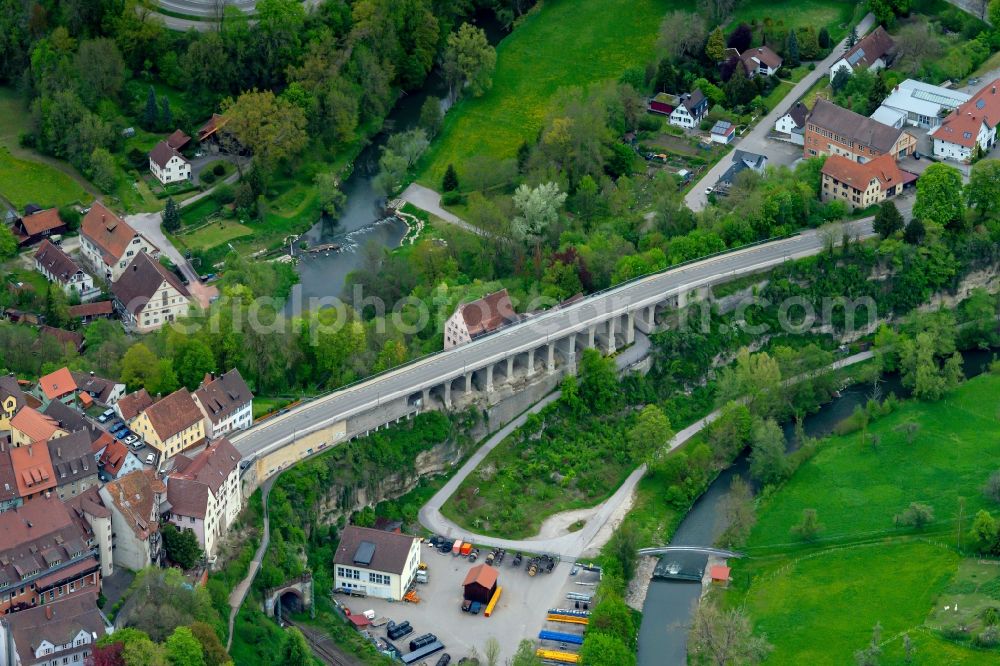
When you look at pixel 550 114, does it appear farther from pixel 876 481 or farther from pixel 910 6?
pixel 876 481

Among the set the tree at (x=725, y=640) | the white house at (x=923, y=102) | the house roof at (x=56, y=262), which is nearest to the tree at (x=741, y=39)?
the white house at (x=923, y=102)

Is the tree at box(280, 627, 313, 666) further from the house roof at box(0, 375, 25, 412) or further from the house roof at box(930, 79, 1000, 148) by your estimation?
the house roof at box(930, 79, 1000, 148)

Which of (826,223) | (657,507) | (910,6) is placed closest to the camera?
(657,507)

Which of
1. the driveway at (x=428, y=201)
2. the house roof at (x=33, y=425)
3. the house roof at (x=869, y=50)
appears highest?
the house roof at (x=869, y=50)

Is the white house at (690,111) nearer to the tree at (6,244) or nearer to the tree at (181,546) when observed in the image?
the tree at (6,244)

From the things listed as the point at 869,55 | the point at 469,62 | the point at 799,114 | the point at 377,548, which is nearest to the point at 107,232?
the point at 469,62

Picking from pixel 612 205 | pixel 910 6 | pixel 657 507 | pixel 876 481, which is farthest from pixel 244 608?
pixel 910 6
